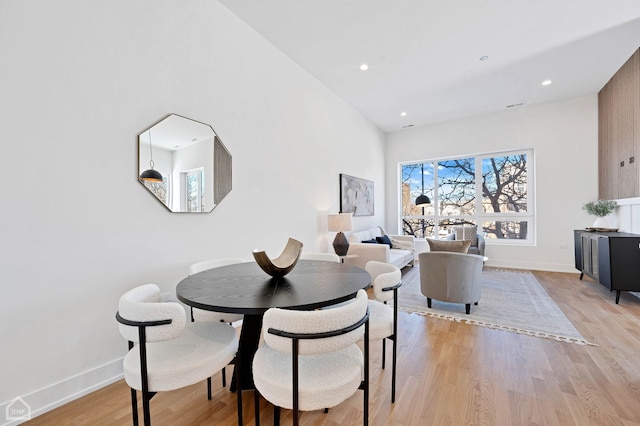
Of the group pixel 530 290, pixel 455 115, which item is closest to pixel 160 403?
pixel 530 290

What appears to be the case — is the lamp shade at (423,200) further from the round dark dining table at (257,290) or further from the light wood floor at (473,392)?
the round dark dining table at (257,290)

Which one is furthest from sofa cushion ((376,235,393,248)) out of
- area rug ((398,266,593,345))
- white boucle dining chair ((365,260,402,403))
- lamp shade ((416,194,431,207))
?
white boucle dining chair ((365,260,402,403))

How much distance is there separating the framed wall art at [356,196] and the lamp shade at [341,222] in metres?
0.70

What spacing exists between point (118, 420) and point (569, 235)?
23.1 ft

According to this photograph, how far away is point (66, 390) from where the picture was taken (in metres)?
1.72

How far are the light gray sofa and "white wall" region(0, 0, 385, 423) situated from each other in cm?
217

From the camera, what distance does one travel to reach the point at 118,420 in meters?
1.58

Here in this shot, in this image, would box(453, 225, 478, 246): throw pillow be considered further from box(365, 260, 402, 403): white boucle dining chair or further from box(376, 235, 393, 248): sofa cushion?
box(365, 260, 402, 403): white boucle dining chair

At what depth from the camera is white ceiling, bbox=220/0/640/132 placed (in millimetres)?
2771

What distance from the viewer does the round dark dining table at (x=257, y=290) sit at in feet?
4.13

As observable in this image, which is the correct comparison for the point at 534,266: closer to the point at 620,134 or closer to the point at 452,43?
the point at 620,134

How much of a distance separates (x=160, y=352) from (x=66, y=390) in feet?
3.27

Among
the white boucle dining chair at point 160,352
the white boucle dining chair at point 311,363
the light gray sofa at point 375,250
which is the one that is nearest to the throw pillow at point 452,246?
the light gray sofa at point 375,250

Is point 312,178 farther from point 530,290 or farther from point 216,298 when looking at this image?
point 530,290
